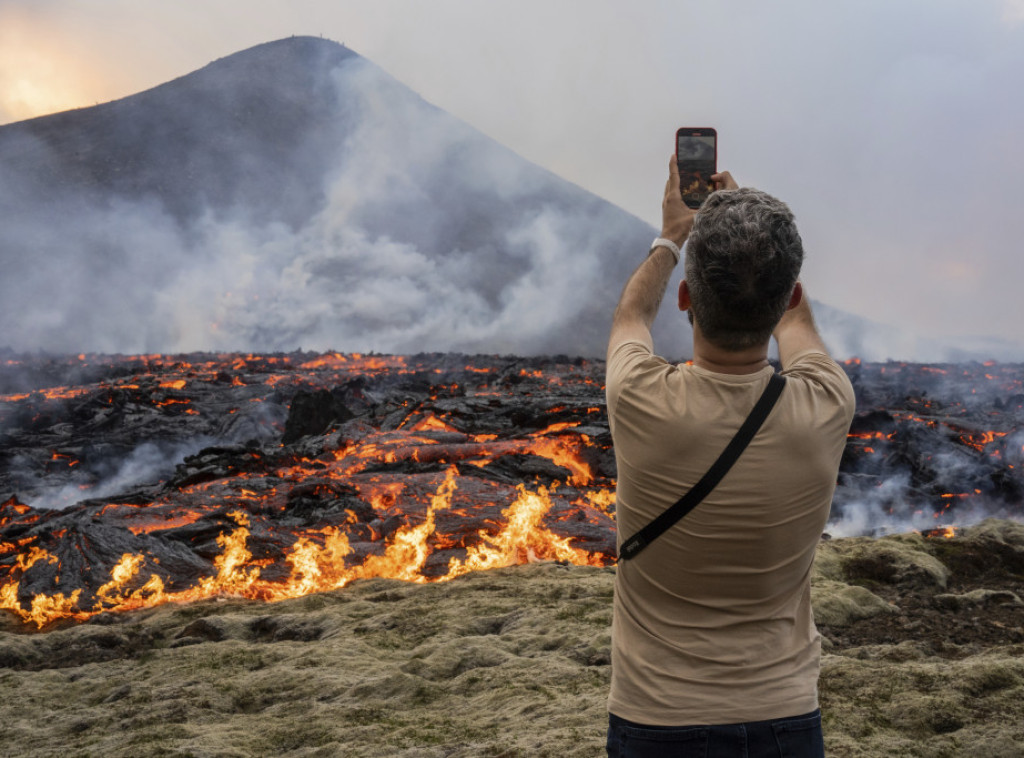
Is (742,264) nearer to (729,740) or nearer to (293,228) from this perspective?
(729,740)

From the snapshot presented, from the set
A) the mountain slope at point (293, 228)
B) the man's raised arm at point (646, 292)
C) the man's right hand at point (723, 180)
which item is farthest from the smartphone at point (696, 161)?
the mountain slope at point (293, 228)

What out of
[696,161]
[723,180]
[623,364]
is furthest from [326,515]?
[623,364]

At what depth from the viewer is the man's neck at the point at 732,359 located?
176 cm

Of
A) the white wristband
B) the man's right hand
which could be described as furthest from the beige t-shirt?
the man's right hand

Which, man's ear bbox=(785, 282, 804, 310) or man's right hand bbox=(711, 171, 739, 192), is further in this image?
man's right hand bbox=(711, 171, 739, 192)

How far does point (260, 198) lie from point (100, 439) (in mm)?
74193

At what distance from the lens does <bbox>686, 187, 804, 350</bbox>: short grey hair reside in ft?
5.61

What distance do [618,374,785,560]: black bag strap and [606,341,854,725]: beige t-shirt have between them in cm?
1

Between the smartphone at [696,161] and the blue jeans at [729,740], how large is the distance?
1505 mm

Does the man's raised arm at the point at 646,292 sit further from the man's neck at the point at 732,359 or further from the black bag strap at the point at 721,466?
the black bag strap at the point at 721,466

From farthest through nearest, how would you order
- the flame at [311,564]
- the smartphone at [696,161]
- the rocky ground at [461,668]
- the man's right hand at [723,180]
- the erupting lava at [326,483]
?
the erupting lava at [326,483]
the flame at [311,564]
the rocky ground at [461,668]
the smartphone at [696,161]
the man's right hand at [723,180]

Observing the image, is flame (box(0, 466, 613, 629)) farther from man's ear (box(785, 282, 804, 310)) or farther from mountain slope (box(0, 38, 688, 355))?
mountain slope (box(0, 38, 688, 355))

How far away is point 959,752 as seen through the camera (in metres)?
3.42

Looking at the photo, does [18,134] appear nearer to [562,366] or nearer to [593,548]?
[562,366]
